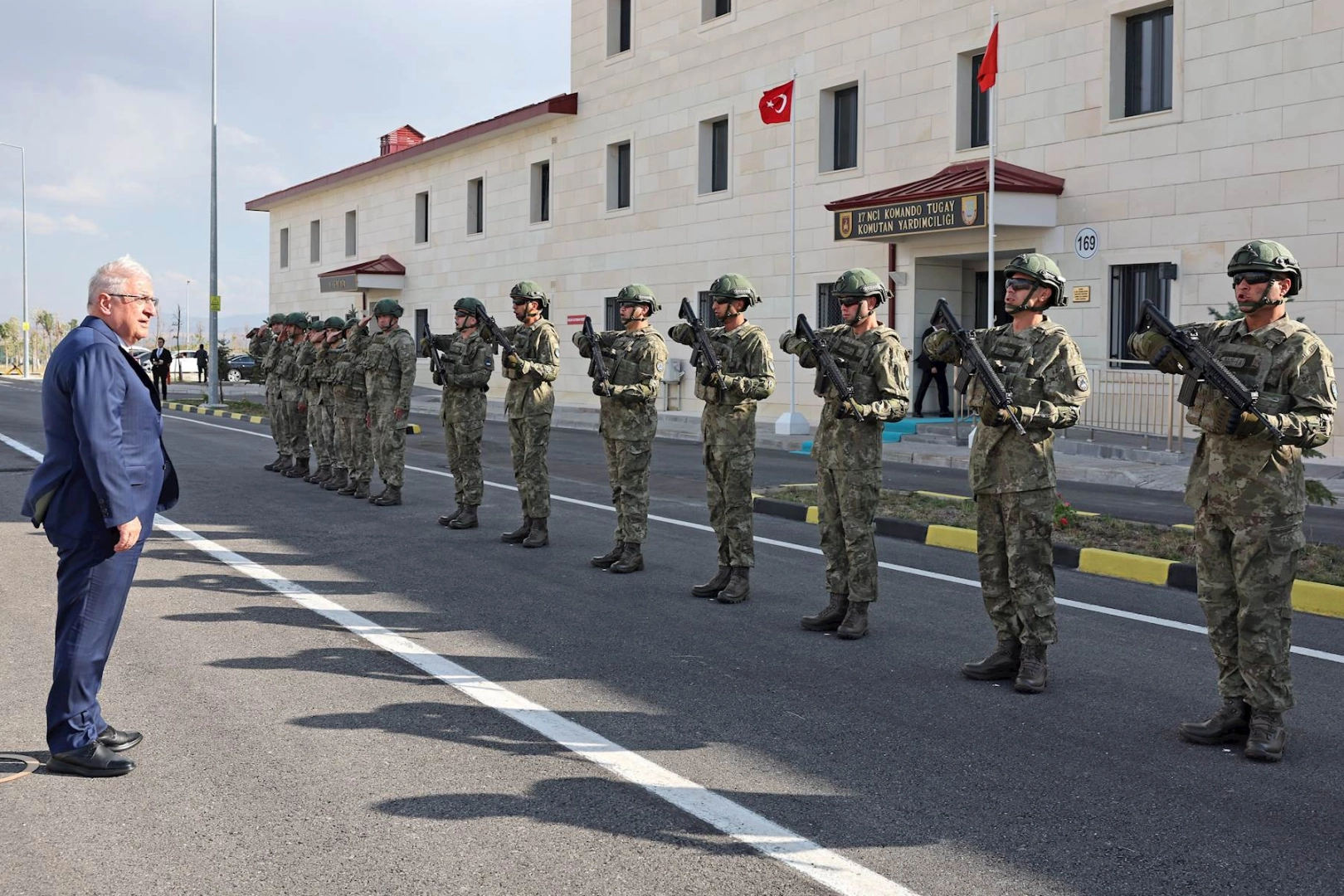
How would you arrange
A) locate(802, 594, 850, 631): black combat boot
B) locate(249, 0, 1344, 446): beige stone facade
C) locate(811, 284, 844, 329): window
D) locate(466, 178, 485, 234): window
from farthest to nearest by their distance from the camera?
locate(466, 178, 485, 234): window < locate(811, 284, 844, 329): window < locate(249, 0, 1344, 446): beige stone facade < locate(802, 594, 850, 631): black combat boot

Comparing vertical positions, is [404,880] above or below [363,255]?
below

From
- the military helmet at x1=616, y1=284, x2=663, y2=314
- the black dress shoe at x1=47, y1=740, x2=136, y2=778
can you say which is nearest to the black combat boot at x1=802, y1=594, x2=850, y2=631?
the military helmet at x1=616, y1=284, x2=663, y2=314

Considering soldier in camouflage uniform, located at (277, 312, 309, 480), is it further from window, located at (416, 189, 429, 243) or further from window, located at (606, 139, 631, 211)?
window, located at (416, 189, 429, 243)

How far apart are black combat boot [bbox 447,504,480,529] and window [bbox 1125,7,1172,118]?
1301cm

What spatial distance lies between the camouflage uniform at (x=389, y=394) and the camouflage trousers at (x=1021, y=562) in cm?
751

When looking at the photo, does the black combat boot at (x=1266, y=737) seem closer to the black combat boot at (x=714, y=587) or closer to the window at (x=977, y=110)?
the black combat boot at (x=714, y=587)

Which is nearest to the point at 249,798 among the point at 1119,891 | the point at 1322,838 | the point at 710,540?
the point at 1119,891

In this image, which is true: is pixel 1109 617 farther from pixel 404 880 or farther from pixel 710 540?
pixel 404 880

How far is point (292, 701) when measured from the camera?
216 inches

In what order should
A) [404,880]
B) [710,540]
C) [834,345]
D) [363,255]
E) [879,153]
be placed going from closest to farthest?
[404,880], [834,345], [710,540], [879,153], [363,255]

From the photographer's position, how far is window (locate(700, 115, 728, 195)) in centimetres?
2733

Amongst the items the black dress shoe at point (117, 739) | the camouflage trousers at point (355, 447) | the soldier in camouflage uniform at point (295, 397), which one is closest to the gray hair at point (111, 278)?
the black dress shoe at point (117, 739)

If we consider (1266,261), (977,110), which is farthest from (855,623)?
(977,110)

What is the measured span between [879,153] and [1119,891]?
2054 centimetres
